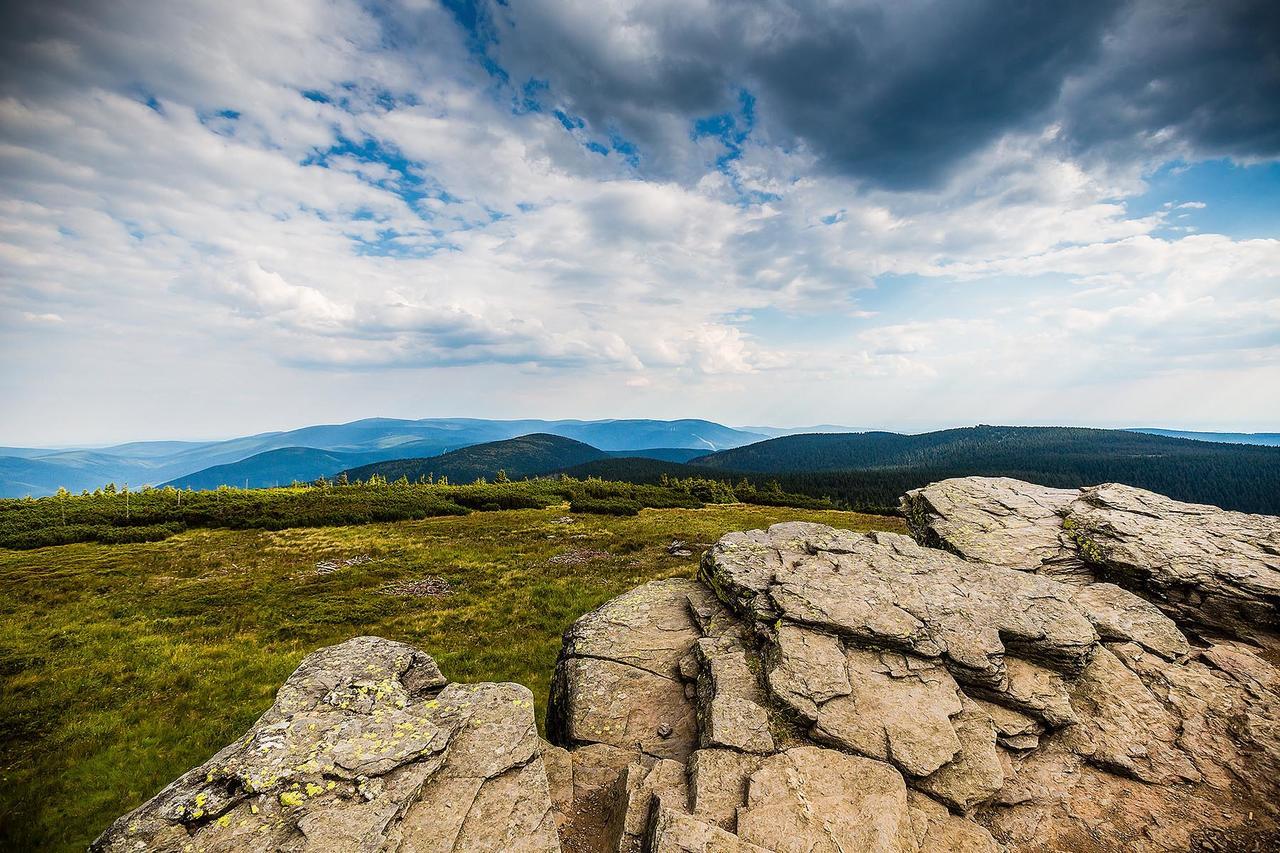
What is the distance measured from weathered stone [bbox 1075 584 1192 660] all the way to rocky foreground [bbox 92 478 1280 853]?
68mm

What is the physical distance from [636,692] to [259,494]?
2338 inches

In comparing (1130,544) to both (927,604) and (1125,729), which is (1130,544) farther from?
(927,604)

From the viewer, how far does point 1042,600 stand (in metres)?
12.9

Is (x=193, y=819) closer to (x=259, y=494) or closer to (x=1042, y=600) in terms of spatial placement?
(x=1042, y=600)

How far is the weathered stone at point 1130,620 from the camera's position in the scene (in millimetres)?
12148

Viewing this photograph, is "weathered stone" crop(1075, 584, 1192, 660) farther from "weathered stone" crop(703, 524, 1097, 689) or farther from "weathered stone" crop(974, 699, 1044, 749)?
"weathered stone" crop(974, 699, 1044, 749)

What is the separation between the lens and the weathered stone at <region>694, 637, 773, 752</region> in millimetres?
9047

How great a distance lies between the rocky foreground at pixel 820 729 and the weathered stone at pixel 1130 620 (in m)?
0.07

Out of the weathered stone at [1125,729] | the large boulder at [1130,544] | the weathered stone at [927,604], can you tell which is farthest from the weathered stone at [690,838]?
the large boulder at [1130,544]

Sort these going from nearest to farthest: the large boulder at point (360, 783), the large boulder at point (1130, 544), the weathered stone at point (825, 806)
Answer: the large boulder at point (360, 783)
the weathered stone at point (825, 806)
the large boulder at point (1130, 544)

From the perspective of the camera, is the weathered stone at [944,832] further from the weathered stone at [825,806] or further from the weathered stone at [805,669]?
the weathered stone at [805,669]

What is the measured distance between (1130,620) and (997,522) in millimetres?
6662

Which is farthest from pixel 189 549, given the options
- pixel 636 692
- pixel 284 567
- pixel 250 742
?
→ pixel 636 692

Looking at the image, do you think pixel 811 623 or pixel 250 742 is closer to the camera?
pixel 250 742
